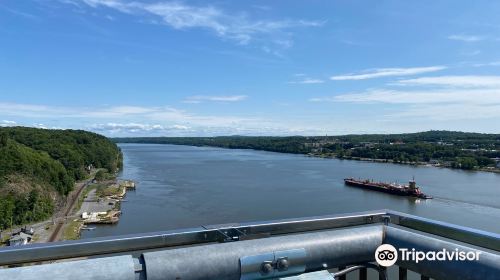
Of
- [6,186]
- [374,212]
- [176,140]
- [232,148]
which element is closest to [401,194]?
[6,186]

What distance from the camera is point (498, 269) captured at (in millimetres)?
749

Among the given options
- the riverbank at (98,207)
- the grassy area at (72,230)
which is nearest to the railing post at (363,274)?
the riverbank at (98,207)

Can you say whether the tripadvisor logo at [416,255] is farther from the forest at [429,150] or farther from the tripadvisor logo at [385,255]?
the forest at [429,150]

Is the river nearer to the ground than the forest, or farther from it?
nearer to the ground

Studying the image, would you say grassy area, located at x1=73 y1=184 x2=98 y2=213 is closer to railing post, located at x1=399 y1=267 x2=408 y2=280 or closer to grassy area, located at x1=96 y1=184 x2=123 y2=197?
grassy area, located at x1=96 y1=184 x2=123 y2=197

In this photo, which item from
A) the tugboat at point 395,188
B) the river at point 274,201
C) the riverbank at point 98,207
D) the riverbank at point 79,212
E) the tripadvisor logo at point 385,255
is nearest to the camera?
the tripadvisor logo at point 385,255

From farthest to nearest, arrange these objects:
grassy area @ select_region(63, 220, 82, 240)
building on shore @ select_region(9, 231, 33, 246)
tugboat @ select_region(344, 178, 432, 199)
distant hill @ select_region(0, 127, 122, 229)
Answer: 1. tugboat @ select_region(344, 178, 432, 199)
2. distant hill @ select_region(0, 127, 122, 229)
3. grassy area @ select_region(63, 220, 82, 240)
4. building on shore @ select_region(9, 231, 33, 246)

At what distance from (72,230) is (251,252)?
1733 centimetres

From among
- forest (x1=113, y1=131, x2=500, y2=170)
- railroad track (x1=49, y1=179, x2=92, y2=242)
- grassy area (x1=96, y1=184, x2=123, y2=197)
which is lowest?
railroad track (x1=49, y1=179, x2=92, y2=242)

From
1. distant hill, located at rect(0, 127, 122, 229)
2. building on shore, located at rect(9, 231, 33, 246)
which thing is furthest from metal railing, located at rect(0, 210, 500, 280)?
distant hill, located at rect(0, 127, 122, 229)

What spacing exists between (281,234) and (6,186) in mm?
23268

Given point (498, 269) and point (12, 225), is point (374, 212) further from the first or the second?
point (12, 225)

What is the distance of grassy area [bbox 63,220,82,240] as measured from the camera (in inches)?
600

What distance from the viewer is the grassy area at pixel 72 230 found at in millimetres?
15230
